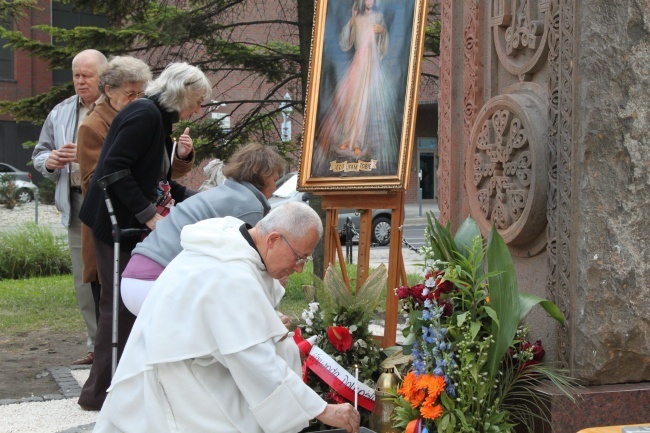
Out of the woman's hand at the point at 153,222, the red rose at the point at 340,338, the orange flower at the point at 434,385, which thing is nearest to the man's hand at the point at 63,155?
the woman's hand at the point at 153,222

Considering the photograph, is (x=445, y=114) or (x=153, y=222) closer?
(x=153, y=222)

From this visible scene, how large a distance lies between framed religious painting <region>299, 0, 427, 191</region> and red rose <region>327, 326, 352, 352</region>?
4.05ft

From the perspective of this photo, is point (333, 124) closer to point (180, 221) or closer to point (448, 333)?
point (180, 221)

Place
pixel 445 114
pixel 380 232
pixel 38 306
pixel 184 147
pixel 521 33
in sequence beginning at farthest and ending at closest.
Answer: pixel 380 232 < pixel 38 306 < pixel 184 147 < pixel 445 114 < pixel 521 33

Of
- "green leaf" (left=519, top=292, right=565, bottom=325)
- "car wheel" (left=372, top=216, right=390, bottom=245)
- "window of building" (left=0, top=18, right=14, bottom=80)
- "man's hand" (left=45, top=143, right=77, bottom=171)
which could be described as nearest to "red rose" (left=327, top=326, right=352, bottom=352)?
"green leaf" (left=519, top=292, right=565, bottom=325)

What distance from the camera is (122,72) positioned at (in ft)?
17.5

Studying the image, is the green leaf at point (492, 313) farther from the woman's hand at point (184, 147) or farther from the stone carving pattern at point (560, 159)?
the woman's hand at point (184, 147)

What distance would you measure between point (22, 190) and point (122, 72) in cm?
2637

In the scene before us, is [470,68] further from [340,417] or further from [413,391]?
[340,417]

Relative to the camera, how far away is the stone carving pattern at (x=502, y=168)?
436 cm

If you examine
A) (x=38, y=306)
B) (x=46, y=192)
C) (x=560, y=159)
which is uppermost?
(x=560, y=159)

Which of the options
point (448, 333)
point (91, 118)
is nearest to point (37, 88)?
point (91, 118)

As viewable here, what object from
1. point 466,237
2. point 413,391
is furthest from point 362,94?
point 413,391

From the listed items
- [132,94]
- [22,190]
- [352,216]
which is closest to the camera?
[132,94]
